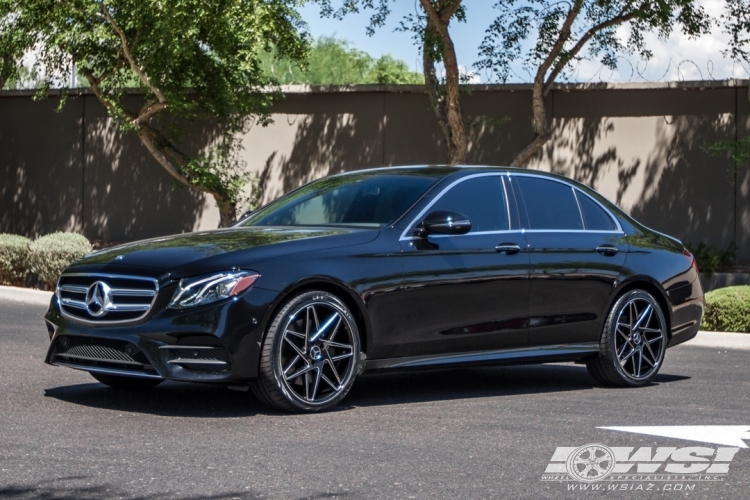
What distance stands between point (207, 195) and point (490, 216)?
13.9m

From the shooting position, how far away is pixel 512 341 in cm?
847

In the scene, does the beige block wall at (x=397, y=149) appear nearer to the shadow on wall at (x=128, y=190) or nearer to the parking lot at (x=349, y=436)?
the shadow on wall at (x=128, y=190)

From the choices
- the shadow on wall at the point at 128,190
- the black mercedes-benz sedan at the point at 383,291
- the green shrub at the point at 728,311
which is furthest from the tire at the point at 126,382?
the shadow on wall at the point at 128,190

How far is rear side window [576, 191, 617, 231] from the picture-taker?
931cm

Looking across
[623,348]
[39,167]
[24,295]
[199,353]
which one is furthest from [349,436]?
[39,167]

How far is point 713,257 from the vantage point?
1780cm

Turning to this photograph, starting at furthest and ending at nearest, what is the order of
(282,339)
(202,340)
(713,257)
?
(713,257) → (282,339) → (202,340)

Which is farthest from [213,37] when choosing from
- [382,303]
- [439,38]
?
[382,303]

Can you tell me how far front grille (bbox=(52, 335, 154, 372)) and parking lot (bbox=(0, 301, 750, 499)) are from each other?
0.30 meters

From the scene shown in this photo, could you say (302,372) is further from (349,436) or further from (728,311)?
(728,311)

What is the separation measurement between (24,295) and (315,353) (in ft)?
33.9

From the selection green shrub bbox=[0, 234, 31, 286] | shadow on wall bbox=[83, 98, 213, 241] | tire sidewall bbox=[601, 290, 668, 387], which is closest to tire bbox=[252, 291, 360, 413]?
tire sidewall bbox=[601, 290, 668, 387]

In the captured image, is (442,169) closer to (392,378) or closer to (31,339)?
(392,378)

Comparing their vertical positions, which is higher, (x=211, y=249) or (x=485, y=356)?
(x=211, y=249)
